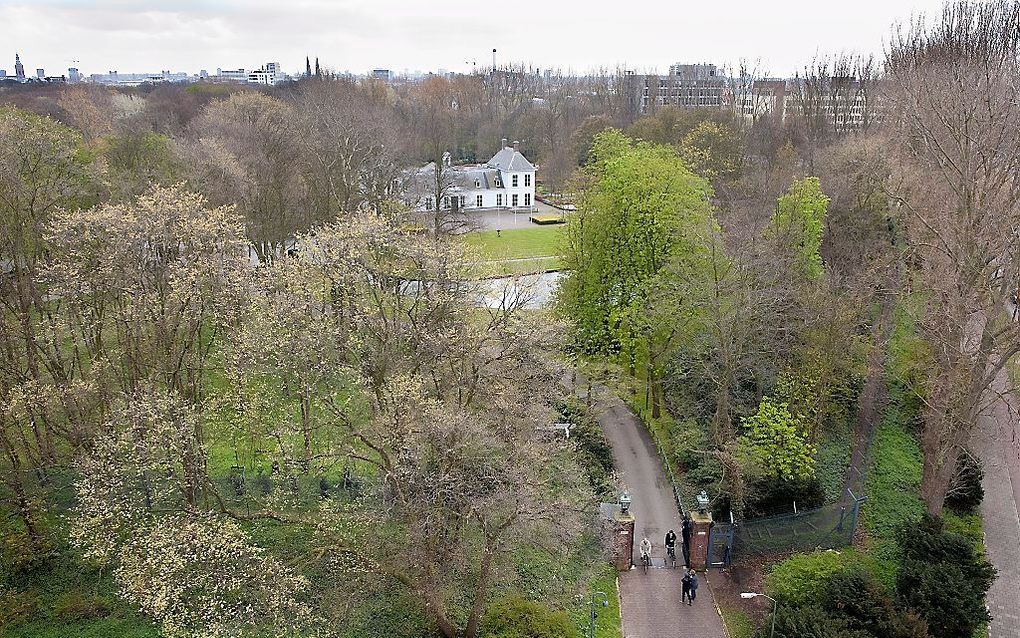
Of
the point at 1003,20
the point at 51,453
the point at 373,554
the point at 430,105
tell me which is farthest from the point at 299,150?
the point at 430,105

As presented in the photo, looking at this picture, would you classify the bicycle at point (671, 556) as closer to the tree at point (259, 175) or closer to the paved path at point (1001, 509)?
the paved path at point (1001, 509)

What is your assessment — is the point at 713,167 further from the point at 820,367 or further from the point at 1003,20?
the point at 820,367

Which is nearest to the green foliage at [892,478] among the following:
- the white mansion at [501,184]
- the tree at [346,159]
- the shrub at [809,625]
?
the shrub at [809,625]

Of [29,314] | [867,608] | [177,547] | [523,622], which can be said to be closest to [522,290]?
[523,622]

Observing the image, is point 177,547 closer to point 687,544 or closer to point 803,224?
point 687,544

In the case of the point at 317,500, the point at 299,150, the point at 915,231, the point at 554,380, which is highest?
the point at 299,150

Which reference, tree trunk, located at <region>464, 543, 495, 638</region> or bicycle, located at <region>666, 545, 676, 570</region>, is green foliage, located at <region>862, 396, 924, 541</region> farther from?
tree trunk, located at <region>464, 543, 495, 638</region>
